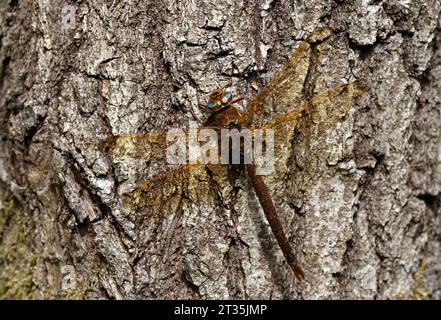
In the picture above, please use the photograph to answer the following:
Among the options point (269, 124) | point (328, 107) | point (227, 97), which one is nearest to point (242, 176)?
point (269, 124)

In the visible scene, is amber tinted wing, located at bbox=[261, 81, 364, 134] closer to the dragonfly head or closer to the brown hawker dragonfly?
the brown hawker dragonfly

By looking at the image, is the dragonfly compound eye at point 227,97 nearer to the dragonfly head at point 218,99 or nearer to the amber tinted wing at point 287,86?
the dragonfly head at point 218,99

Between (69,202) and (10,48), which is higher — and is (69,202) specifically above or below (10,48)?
below

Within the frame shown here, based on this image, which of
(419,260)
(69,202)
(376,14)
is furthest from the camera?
(419,260)

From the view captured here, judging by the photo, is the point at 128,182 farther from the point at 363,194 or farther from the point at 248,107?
the point at 363,194

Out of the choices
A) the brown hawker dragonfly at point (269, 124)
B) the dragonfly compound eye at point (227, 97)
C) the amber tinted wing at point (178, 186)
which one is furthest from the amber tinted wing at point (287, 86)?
the amber tinted wing at point (178, 186)

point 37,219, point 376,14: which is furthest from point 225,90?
point 37,219
